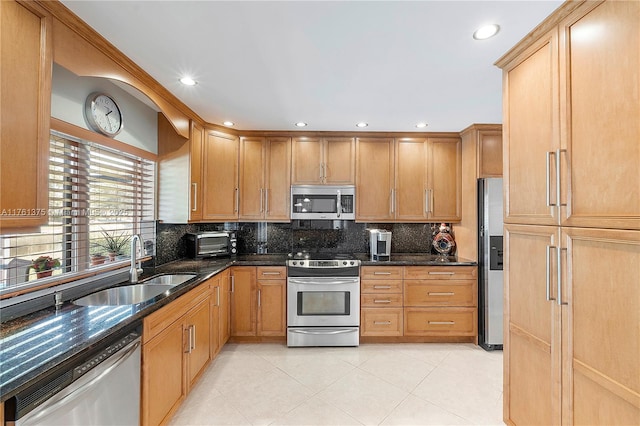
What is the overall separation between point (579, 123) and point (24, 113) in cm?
237

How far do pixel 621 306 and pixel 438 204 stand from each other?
7.94ft

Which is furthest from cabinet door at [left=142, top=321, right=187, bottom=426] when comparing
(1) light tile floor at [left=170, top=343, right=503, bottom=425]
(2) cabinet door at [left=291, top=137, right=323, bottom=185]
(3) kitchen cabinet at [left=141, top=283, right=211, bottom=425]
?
(2) cabinet door at [left=291, top=137, right=323, bottom=185]

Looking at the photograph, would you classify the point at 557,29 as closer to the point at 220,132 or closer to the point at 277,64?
the point at 277,64

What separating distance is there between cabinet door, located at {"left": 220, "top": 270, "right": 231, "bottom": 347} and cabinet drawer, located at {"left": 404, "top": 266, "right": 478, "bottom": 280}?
1910 mm

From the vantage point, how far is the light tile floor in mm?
1952

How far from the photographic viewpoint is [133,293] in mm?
2107

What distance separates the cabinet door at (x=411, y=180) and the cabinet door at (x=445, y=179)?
2.9 inches

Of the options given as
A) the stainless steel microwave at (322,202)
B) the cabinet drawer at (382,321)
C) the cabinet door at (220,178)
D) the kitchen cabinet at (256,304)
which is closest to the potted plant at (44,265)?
the cabinet door at (220,178)

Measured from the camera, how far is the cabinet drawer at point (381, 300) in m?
3.06

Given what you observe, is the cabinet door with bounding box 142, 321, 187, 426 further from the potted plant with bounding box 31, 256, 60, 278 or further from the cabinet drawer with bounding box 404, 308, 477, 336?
the cabinet drawer with bounding box 404, 308, 477, 336

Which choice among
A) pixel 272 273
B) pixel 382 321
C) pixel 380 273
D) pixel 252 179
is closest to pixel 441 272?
pixel 380 273

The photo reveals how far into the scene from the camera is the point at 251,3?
1.32 m

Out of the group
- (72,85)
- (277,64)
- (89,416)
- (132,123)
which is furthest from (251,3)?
(89,416)

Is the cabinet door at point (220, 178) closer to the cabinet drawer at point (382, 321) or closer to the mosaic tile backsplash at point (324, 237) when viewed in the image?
the mosaic tile backsplash at point (324, 237)
